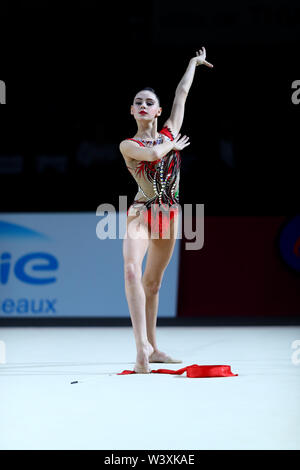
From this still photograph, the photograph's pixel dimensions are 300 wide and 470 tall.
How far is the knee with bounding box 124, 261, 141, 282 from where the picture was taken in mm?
3617

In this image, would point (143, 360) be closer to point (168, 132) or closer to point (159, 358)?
point (159, 358)

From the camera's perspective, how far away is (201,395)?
9.93 feet

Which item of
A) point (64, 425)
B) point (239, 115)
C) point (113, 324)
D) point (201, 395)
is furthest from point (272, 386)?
point (239, 115)

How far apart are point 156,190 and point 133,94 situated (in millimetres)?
5123

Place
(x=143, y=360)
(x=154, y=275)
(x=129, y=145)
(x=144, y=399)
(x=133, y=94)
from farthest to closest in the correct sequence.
→ (x=133, y=94)
(x=154, y=275)
(x=129, y=145)
(x=143, y=360)
(x=144, y=399)

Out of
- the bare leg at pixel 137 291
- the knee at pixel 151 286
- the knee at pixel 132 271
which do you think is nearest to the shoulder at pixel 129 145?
the bare leg at pixel 137 291

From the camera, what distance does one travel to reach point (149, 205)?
3814 mm

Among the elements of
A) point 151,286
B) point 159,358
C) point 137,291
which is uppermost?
point 151,286

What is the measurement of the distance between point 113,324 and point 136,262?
10.3ft

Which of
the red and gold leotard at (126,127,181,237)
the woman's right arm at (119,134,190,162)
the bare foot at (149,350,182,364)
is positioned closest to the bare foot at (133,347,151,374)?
the bare foot at (149,350,182,364)

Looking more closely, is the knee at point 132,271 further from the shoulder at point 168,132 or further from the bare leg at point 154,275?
the shoulder at point 168,132

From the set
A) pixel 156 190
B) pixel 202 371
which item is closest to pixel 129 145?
pixel 156 190

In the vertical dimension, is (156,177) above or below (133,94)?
below

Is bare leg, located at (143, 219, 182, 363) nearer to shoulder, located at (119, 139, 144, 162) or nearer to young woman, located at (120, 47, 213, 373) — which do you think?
young woman, located at (120, 47, 213, 373)
